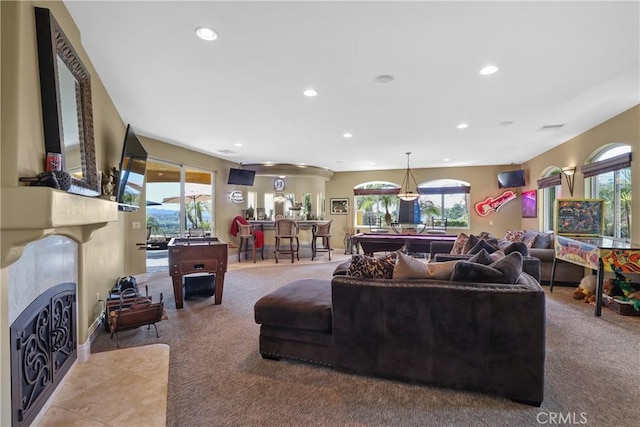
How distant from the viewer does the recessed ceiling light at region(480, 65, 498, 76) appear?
3.06m

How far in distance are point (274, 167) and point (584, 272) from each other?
734 centimetres

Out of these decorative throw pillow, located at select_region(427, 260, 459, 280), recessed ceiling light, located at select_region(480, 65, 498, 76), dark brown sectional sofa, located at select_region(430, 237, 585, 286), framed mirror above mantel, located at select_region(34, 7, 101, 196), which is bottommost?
dark brown sectional sofa, located at select_region(430, 237, 585, 286)

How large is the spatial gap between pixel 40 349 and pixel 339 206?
904 centimetres

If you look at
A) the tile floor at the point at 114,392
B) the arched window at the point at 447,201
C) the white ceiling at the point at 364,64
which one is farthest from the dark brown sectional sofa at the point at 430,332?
the arched window at the point at 447,201

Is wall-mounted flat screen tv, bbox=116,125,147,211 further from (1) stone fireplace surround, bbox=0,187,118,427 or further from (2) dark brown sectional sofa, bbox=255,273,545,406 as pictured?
(2) dark brown sectional sofa, bbox=255,273,545,406

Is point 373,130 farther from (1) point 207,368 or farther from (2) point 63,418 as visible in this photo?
(2) point 63,418

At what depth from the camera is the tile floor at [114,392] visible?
1.98m

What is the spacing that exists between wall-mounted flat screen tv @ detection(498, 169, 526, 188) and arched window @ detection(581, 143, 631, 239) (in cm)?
293

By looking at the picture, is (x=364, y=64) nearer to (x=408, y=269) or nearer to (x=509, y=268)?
(x=408, y=269)

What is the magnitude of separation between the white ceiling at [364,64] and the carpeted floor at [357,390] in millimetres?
2741

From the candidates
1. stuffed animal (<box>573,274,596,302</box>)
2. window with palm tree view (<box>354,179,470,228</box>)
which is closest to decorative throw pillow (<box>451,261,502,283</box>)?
stuffed animal (<box>573,274,596,302</box>)

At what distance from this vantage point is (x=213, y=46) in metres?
2.70

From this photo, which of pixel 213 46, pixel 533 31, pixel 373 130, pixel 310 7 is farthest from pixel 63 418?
pixel 373 130

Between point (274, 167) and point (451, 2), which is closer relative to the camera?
point (451, 2)
